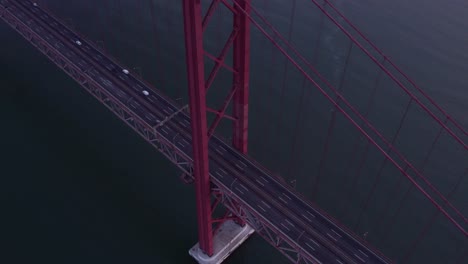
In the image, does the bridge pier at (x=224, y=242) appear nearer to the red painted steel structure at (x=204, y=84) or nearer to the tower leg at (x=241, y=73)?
the red painted steel structure at (x=204, y=84)

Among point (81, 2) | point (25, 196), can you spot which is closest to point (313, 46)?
point (81, 2)

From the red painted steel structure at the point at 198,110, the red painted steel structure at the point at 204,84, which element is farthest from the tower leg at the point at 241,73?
the red painted steel structure at the point at 198,110

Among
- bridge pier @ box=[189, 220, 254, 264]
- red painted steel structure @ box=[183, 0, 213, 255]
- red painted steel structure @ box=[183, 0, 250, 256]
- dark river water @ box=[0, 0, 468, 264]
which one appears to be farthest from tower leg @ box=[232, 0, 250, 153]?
dark river water @ box=[0, 0, 468, 264]

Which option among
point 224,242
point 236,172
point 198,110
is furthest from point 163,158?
point 198,110

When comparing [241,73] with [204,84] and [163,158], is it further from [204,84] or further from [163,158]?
[163,158]

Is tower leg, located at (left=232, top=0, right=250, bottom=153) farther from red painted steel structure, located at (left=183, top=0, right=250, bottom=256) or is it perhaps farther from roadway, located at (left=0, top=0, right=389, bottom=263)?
roadway, located at (left=0, top=0, right=389, bottom=263)

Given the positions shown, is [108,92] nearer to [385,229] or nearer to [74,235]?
[74,235]
